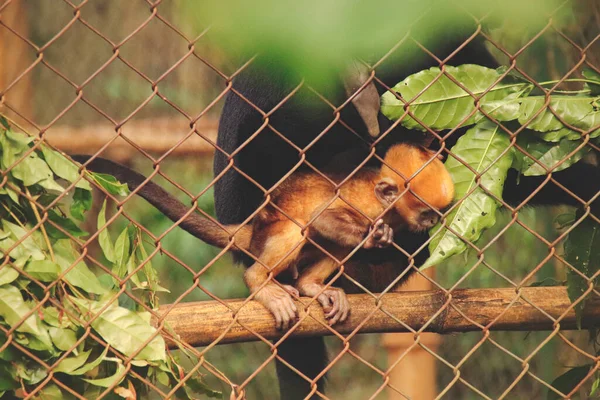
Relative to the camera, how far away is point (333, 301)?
76.8 inches

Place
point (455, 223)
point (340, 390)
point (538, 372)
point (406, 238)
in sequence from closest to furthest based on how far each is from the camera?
point (455, 223) < point (406, 238) < point (538, 372) < point (340, 390)

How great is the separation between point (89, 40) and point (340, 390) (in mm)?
2610

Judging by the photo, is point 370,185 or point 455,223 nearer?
point 455,223

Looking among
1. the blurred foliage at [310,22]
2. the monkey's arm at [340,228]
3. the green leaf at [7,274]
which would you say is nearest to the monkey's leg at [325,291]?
the monkey's arm at [340,228]

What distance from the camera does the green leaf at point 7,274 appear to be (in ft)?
4.68

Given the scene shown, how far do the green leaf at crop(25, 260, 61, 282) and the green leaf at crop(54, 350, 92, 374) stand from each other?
0.16 m

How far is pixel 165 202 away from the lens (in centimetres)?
210

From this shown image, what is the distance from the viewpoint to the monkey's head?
2.00 meters

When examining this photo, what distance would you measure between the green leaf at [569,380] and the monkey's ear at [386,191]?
719 mm

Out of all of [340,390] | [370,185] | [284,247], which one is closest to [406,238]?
[370,185]

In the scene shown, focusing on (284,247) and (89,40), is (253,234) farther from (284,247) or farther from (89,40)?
(89,40)

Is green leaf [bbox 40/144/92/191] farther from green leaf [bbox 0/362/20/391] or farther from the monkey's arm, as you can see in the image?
the monkey's arm

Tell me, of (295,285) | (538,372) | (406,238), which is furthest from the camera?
(538,372)

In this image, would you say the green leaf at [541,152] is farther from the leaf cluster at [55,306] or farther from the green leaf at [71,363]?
the green leaf at [71,363]
